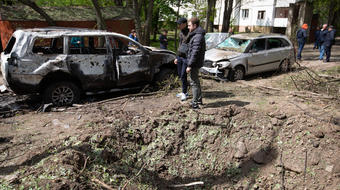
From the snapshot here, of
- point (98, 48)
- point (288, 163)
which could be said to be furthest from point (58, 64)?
point (288, 163)

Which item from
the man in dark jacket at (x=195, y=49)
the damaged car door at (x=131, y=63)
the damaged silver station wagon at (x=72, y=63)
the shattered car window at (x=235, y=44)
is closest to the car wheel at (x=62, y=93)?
the damaged silver station wagon at (x=72, y=63)

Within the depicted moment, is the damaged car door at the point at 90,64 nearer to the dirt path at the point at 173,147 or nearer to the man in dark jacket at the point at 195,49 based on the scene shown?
the dirt path at the point at 173,147

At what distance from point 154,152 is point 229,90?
12.2 feet

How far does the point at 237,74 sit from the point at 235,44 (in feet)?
4.85

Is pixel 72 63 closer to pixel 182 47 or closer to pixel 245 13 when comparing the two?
pixel 182 47

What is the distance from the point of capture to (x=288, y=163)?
15.0 ft

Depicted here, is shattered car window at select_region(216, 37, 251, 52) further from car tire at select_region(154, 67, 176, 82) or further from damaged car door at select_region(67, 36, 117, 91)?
damaged car door at select_region(67, 36, 117, 91)

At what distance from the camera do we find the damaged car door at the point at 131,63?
684 centimetres

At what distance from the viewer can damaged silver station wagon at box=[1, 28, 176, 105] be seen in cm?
575

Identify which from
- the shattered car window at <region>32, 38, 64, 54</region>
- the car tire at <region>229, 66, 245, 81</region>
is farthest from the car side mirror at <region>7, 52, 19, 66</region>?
the car tire at <region>229, 66, 245, 81</region>

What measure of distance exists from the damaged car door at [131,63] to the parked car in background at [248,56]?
2.44 meters

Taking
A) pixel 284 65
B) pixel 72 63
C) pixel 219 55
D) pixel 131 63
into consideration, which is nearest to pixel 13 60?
pixel 72 63

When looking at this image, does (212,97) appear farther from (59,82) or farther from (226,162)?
(59,82)

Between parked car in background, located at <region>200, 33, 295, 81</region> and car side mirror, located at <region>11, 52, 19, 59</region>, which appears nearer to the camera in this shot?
car side mirror, located at <region>11, 52, 19, 59</region>
